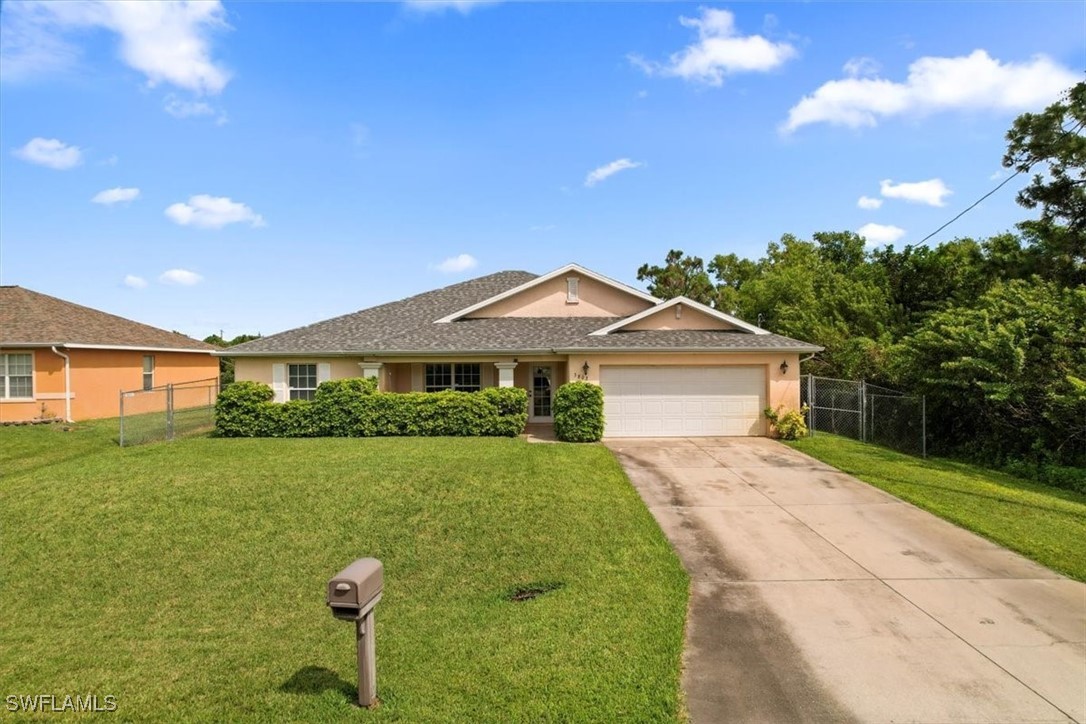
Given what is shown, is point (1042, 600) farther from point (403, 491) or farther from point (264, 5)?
point (264, 5)

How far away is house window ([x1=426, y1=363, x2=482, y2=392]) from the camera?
61.5ft

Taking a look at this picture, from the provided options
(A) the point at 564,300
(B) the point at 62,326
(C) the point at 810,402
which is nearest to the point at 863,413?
(C) the point at 810,402

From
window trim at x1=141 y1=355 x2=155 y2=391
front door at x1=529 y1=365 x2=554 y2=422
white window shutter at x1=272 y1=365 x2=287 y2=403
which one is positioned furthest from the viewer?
window trim at x1=141 y1=355 x2=155 y2=391

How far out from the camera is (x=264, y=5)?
11.0 metres

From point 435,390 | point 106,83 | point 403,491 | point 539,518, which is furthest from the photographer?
point 435,390

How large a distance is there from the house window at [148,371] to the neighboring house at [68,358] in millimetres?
41

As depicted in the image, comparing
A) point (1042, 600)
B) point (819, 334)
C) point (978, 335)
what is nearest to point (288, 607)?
point (1042, 600)

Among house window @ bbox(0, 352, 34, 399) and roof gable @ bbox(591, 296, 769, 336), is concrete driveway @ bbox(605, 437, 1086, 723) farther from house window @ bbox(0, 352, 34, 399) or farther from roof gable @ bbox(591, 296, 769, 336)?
house window @ bbox(0, 352, 34, 399)

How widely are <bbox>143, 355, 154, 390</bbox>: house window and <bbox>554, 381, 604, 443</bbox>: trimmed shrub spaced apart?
18.7 meters

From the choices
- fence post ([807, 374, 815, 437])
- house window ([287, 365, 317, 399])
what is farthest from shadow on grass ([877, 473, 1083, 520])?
house window ([287, 365, 317, 399])

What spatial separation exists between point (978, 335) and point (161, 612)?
17.1 m

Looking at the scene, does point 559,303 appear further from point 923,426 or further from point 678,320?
point 923,426

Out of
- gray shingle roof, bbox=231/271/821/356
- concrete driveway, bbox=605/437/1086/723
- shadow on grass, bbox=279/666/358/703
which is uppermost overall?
gray shingle roof, bbox=231/271/821/356

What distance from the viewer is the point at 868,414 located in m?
16.4
